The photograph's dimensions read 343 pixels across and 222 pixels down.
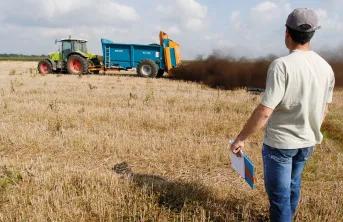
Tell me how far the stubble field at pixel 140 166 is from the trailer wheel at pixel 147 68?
8.35 meters

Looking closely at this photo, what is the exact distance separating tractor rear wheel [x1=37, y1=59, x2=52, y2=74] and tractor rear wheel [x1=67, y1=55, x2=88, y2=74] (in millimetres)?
1938

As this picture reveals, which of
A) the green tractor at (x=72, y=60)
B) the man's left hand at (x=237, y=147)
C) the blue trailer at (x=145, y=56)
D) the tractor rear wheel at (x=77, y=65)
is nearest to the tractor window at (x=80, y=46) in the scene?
the green tractor at (x=72, y=60)

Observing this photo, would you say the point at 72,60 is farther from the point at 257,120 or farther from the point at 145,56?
the point at 257,120

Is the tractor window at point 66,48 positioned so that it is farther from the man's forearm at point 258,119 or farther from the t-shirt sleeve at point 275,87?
the t-shirt sleeve at point 275,87

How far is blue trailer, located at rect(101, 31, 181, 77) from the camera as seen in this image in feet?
52.0

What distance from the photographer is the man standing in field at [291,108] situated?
1.91m

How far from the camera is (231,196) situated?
3.25 m

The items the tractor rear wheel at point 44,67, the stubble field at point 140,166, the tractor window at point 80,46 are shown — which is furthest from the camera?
the tractor rear wheel at point 44,67

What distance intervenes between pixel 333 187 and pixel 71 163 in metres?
3.62

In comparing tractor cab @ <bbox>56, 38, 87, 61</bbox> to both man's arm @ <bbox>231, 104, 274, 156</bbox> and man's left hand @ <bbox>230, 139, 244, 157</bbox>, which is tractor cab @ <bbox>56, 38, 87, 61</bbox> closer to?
man's left hand @ <bbox>230, 139, 244, 157</bbox>

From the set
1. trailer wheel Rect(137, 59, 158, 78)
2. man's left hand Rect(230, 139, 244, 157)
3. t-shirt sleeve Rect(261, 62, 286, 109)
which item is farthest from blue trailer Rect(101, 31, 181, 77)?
t-shirt sleeve Rect(261, 62, 286, 109)

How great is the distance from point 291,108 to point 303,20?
23.9 inches

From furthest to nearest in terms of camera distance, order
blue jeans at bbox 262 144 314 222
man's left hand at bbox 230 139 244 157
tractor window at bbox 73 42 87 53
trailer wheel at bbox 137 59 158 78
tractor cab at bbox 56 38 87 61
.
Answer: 1. tractor window at bbox 73 42 87 53
2. tractor cab at bbox 56 38 87 61
3. trailer wheel at bbox 137 59 158 78
4. man's left hand at bbox 230 139 244 157
5. blue jeans at bbox 262 144 314 222

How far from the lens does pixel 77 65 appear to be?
1712 cm
